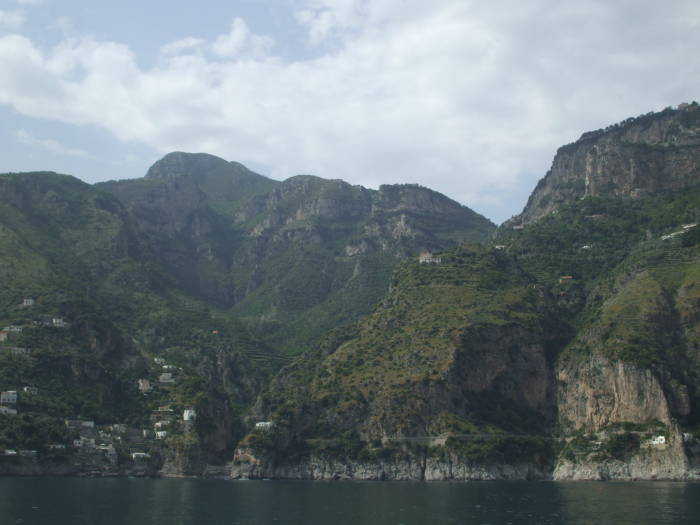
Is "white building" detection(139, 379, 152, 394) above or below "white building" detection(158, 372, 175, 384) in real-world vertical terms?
below

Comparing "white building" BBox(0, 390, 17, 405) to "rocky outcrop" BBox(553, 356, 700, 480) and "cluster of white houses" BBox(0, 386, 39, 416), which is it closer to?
"cluster of white houses" BBox(0, 386, 39, 416)

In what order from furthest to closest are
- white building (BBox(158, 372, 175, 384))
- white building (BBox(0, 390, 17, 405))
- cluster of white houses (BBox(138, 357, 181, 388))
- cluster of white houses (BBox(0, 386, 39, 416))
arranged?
white building (BBox(158, 372, 175, 384)) → cluster of white houses (BBox(138, 357, 181, 388)) → white building (BBox(0, 390, 17, 405)) → cluster of white houses (BBox(0, 386, 39, 416))

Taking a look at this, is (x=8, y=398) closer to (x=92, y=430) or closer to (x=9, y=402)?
(x=9, y=402)

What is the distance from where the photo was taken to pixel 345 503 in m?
98.6

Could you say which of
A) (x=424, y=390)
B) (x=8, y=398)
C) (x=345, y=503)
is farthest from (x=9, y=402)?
(x=345, y=503)

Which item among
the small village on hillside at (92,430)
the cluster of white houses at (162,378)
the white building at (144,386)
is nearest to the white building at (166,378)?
the cluster of white houses at (162,378)

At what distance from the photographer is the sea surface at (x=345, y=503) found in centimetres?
7950

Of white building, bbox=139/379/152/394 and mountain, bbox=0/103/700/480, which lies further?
white building, bbox=139/379/152/394

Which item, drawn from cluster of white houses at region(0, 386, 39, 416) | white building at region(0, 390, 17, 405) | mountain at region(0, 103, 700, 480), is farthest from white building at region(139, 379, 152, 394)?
white building at region(0, 390, 17, 405)

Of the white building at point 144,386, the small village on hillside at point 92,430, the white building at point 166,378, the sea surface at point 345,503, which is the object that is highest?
the white building at point 166,378

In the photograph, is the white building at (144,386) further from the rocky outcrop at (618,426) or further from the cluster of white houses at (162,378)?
the rocky outcrop at (618,426)

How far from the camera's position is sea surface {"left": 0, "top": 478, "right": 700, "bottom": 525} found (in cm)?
7950

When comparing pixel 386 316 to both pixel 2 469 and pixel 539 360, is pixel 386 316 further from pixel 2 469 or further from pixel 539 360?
pixel 2 469

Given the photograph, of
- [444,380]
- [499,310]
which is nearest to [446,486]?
[444,380]
